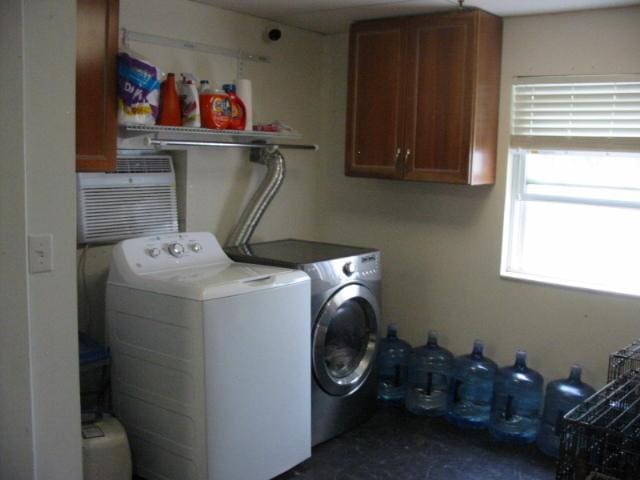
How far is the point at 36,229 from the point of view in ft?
7.22

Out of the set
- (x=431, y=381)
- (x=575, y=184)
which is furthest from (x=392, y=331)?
(x=575, y=184)

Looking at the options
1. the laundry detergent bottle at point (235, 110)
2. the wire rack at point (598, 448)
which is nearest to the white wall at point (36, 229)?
the laundry detergent bottle at point (235, 110)

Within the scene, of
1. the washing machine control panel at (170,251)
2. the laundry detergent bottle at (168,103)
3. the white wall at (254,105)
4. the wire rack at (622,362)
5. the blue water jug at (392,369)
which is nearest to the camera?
the wire rack at (622,362)

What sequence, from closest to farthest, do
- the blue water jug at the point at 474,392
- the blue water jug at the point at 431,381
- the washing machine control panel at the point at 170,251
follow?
1. the washing machine control panel at the point at 170,251
2. the blue water jug at the point at 474,392
3. the blue water jug at the point at 431,381

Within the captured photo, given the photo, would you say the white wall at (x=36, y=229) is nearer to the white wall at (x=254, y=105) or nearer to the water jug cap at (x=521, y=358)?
the white wall at (x=254, y=105)

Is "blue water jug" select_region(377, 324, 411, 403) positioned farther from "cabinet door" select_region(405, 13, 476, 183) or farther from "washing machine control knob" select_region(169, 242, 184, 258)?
"washing machine control knob" select_region(169, 242, 184, 258)

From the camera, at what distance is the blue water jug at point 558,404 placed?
128 inches

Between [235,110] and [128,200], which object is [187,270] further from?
[235,110]

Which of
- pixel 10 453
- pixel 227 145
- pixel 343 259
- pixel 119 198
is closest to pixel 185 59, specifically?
pixel 227 145

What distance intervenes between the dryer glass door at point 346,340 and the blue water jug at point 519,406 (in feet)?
2.26

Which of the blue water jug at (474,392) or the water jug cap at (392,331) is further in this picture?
the water jug cap at (392,331)

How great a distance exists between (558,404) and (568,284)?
588 millimetres

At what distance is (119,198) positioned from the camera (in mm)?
3096

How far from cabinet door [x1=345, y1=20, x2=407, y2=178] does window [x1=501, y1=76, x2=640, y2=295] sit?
1.98 ft
